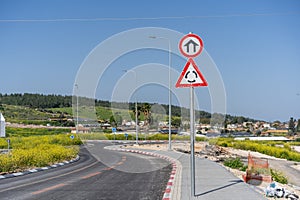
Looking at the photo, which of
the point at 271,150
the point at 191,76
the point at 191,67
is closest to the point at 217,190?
the point at 191,76

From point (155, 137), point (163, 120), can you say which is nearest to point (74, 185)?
point (155, 137)

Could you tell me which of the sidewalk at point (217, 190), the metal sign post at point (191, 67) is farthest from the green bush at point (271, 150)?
the metal sign post at point (191, 67)

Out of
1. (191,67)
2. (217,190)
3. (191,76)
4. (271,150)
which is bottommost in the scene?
(271,150)

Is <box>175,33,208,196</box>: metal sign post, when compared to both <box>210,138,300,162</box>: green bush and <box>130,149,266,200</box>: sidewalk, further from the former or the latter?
<box>210,138,300,162</box>: green bush

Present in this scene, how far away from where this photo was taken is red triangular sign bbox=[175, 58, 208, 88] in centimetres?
914

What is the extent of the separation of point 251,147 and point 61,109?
3346 inches

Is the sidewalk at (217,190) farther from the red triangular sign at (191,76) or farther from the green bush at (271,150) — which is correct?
the green bush at (271,150)

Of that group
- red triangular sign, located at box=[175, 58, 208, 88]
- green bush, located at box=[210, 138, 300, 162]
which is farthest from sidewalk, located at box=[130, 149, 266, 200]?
green bush, located at box=[210, 138, 300, 162]

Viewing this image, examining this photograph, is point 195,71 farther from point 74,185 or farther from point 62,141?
point 62,141

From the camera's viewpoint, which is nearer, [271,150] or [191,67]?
[191,67]

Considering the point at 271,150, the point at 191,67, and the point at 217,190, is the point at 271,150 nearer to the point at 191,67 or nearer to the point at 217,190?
the point at 217,190

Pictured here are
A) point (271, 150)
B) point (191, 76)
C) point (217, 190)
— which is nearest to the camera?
point (191, 76)

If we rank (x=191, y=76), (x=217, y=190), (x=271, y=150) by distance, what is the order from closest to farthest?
(x=191, y=76) → (x=217, y=190) → (x=271, y=150)

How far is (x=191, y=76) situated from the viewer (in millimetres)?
9180
